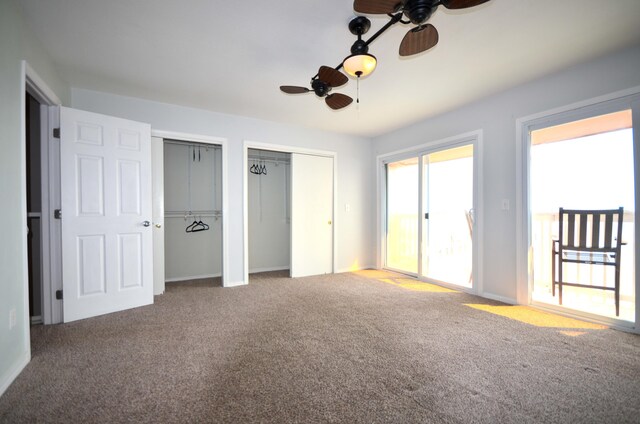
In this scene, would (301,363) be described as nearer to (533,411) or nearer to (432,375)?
(432,375)

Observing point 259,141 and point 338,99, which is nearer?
point 338,99

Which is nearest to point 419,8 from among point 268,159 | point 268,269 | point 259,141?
point 259,141

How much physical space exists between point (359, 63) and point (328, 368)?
84.5 inches

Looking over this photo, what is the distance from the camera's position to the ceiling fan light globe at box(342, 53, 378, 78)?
201cm

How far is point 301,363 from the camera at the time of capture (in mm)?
1984

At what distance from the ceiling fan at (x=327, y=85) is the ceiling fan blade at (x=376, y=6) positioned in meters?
0.63

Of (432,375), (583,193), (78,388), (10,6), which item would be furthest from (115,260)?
(583,193)

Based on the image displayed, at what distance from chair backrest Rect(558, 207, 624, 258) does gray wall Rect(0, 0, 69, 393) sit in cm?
477

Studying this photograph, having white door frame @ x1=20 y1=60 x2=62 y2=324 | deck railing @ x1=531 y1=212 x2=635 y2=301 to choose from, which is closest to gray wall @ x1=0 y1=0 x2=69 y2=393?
white door frame @ x1=20 y1=60 x2=62 y2=324

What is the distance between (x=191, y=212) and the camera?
4695 millimetres

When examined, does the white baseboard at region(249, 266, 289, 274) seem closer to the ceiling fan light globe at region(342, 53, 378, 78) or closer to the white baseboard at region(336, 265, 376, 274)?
the white baseboard at region(336, 265, 376, 274)

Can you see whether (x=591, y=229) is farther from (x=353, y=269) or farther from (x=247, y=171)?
(x=247, y=171)

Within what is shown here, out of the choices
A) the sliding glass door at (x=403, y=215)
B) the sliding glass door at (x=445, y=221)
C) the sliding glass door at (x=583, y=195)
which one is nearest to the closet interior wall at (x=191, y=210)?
the sliding glass door at (x=403, y=215)

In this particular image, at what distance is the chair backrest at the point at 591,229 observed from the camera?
107 inches
